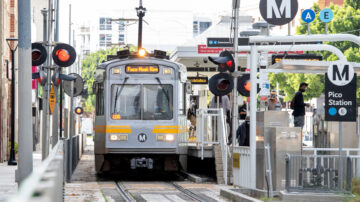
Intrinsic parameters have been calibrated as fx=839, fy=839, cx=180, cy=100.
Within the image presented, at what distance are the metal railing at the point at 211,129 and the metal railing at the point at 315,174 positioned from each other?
6.84 m

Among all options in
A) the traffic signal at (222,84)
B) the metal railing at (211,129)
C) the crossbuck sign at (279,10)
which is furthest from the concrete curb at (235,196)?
the metal railing at (211,129)

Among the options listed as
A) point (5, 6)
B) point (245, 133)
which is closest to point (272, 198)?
point (245, 133)

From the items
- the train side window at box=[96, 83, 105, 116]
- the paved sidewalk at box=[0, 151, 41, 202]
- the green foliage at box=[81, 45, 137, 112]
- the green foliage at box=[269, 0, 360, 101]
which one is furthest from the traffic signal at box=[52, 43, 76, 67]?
the green foliage at box=[81, 45, 137, 112]

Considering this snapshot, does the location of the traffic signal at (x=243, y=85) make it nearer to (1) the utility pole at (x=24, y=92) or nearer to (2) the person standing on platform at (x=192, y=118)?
(2) the person standing on platform at (x=192, y=118)

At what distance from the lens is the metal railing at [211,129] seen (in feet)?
70.9

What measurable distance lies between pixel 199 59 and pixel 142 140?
14.4m

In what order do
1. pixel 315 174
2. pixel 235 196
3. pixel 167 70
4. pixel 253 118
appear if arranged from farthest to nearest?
pixel 167 70 → pixel 253 118 → pixel 235 196 → pixel 315 174

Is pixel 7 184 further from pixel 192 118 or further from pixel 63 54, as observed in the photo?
pixel 192 118

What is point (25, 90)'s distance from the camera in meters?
13.0

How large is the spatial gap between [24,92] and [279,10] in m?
6.40

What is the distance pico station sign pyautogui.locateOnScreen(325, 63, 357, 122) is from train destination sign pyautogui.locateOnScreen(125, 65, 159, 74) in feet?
27.4

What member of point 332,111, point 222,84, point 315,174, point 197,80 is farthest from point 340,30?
point 315,174

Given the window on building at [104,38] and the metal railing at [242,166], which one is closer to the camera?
the metal railing at [242,166]

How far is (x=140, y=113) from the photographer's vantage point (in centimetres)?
2195
